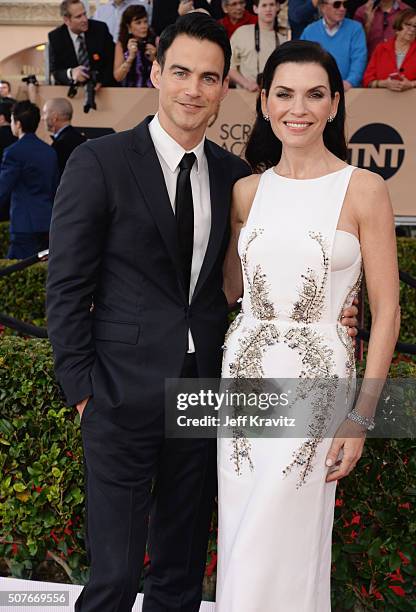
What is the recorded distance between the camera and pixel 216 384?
9.64 feet

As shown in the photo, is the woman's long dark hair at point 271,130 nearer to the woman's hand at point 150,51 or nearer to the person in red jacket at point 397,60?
the person in red jacket at point 397,60

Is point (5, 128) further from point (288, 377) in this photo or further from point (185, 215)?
point (288, 377)

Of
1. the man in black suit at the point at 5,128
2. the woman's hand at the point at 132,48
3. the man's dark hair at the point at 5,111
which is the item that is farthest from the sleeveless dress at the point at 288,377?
the man's dark hair at the point at 5,111

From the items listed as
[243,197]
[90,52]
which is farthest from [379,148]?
[243,197]

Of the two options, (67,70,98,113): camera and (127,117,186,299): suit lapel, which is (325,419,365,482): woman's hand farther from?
(67,70,98,113): camera

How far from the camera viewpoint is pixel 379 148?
8.12 meters

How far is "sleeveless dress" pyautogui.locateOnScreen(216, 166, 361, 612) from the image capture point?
2.74 meters

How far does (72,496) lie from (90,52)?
221 inches

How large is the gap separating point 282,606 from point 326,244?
1.14m

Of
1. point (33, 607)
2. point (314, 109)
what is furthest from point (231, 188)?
point (33, 607)

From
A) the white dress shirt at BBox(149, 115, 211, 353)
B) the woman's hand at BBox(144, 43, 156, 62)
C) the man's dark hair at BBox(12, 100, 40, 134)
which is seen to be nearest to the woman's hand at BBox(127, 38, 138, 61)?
the woman's hand at BBox(144, 43, 156, 62)

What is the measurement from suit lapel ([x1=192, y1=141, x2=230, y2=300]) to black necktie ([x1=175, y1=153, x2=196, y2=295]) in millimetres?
52

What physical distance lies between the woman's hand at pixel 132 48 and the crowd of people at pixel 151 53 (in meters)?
0.01

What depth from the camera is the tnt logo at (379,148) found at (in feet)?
26.4
